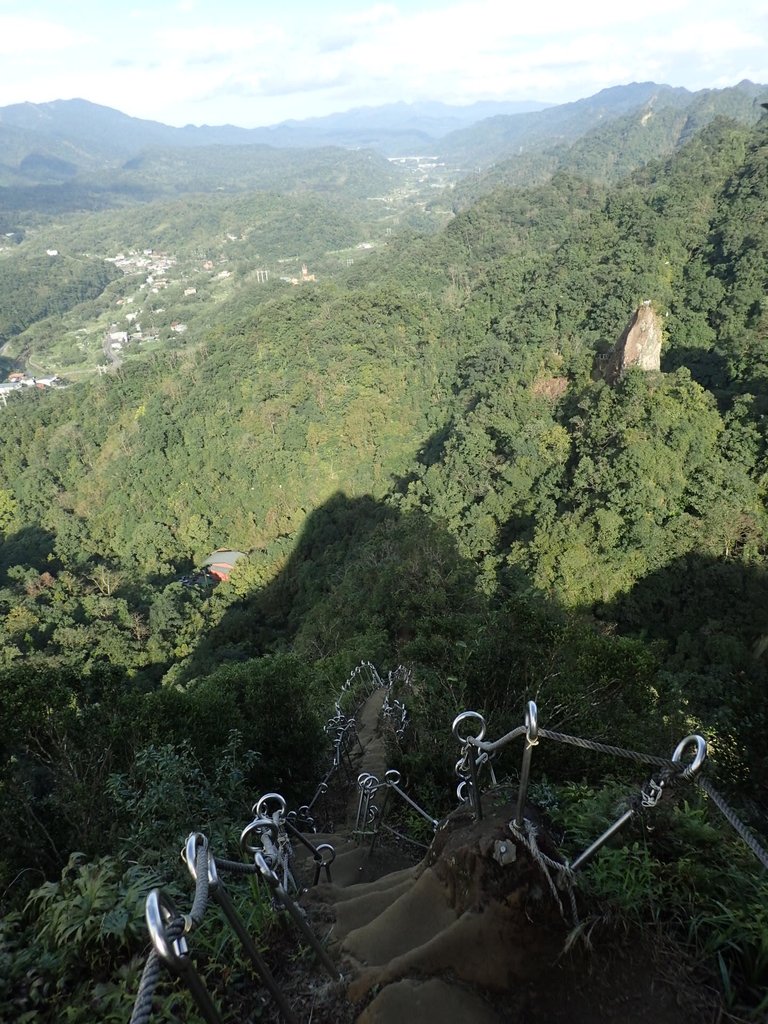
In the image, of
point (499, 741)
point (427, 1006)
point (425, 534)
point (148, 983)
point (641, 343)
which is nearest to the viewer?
point (148, 983)

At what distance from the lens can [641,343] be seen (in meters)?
22.2

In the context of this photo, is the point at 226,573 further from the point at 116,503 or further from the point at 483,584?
the point at 483,584

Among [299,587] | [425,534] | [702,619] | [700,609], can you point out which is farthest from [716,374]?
[299,587]

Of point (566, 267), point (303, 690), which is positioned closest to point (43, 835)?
point (303, 690)

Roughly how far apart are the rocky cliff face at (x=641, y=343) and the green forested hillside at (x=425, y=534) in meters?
1.26

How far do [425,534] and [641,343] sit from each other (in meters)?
11.2

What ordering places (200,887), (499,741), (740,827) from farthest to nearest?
(499,741) → (740,827) → (200,887)

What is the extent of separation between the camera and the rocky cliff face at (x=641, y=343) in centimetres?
2195

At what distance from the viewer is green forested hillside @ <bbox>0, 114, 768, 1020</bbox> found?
513 cm

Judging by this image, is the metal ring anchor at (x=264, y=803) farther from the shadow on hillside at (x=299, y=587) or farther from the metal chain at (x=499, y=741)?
the shadow on hillside at (x=299, y=587)

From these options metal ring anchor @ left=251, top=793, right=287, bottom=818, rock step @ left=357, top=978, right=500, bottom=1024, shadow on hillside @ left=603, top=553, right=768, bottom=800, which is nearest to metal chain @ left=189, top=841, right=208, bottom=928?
metal ring anchor @ left=251, top=793, right=287, bottom=818

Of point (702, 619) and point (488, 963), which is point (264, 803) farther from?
point (702, 619)

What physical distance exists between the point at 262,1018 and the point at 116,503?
39.7 m

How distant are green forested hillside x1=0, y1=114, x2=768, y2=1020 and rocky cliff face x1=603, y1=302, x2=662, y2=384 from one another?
1.26 meters
